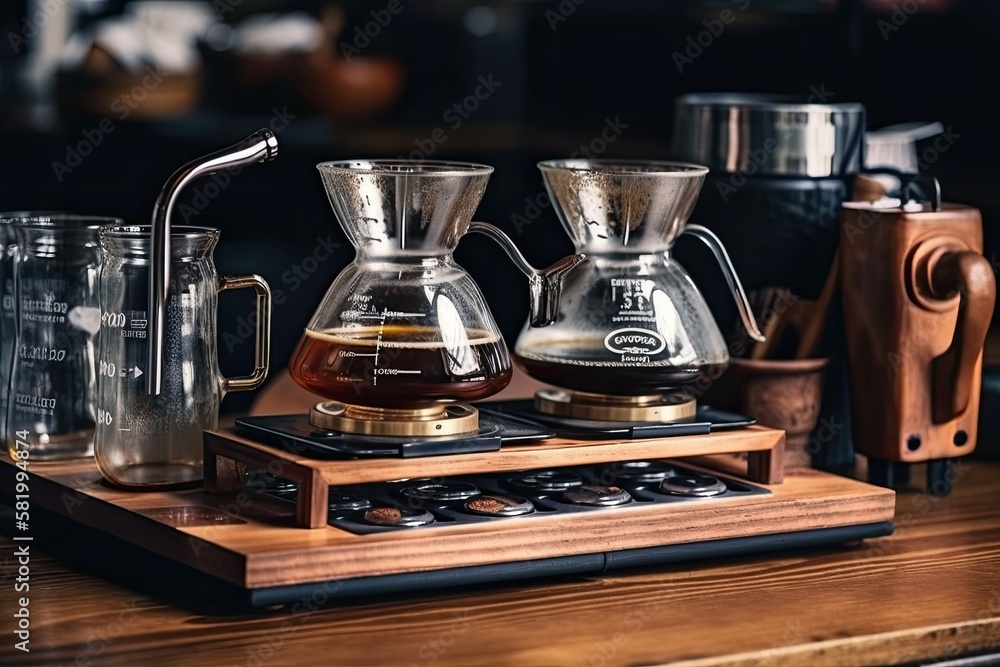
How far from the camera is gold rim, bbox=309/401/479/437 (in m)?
1.21

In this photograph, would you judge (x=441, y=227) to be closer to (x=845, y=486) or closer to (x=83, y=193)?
(x=845, y=486)

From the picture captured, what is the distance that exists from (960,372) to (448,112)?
2.60m

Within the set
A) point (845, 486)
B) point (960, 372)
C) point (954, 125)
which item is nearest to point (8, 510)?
point (845, 486)

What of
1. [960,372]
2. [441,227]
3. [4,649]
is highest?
[441,227]

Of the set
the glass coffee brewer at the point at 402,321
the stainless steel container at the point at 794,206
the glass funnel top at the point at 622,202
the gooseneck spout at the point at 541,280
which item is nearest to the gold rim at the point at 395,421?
the glass coffee brewer at the point at 402,321

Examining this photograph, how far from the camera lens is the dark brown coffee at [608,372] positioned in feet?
4.34

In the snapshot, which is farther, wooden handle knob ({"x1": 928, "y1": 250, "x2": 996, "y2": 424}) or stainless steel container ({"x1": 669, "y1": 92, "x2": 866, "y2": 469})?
stainless steel container ({"x1": 669, "y1": 92, "x2": 866, "y2": 469})

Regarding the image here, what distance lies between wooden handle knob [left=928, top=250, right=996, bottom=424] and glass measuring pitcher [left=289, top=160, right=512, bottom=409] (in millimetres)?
465

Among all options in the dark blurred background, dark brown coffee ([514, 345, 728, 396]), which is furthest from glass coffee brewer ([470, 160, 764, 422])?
the dark blurred background

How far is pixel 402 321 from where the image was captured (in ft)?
3.99

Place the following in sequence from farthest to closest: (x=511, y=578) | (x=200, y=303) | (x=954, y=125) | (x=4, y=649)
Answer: (x=954, y=125) < (x=200, y=303) < (x=511, y=578) < (x=4, y=649)

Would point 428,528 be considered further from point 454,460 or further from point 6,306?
point 6,306

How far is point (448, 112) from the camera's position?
3.94 metres

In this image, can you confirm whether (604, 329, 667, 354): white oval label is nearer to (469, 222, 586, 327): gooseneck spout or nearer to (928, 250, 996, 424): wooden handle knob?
(469, 222, 586, 327): gooseneck spout
